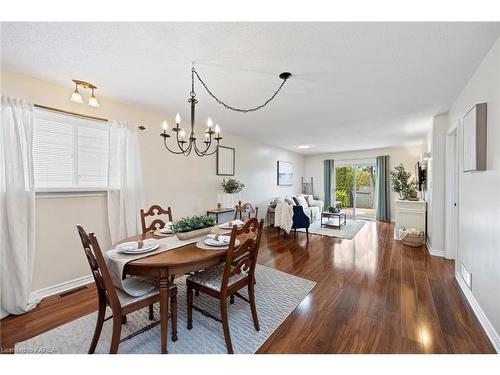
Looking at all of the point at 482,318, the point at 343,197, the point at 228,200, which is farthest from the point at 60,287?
the point at 343,197

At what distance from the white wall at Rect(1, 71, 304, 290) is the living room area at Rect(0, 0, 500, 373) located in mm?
20

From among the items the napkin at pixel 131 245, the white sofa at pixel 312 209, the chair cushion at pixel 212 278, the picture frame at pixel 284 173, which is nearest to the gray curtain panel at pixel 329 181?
the white sofa at pixel 312 209

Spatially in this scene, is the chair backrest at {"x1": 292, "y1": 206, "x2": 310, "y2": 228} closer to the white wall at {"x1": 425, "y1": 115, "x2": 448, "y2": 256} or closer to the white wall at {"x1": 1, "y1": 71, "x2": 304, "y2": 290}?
the white wall at {"x1": 1, "y1": 71, "x2": 304, "y2": 290}

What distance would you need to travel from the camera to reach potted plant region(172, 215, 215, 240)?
188 centimetres

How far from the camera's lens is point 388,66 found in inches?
76.7

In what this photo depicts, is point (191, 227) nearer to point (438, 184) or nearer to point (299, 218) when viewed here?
point (299, 218)

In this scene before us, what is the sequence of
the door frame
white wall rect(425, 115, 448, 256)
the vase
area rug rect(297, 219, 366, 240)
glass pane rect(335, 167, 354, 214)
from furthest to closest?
1. glass pane rect(335, 167, 354, 214)
2. area rug rect(297, 219, 366, 240)
3. the vase
4. white wall rect(425, 115, 448, 256)
5. the door frame

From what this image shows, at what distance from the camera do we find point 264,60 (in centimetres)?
185

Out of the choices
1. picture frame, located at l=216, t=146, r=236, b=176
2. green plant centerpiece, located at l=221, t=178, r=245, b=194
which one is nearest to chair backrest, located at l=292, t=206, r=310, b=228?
green plant centerpiece, located at l=221, t=178, r=245, b=194

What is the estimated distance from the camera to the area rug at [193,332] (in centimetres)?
153

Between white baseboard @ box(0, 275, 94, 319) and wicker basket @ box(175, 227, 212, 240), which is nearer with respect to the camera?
wicker basket @ box(175, 227, 212, 240)
